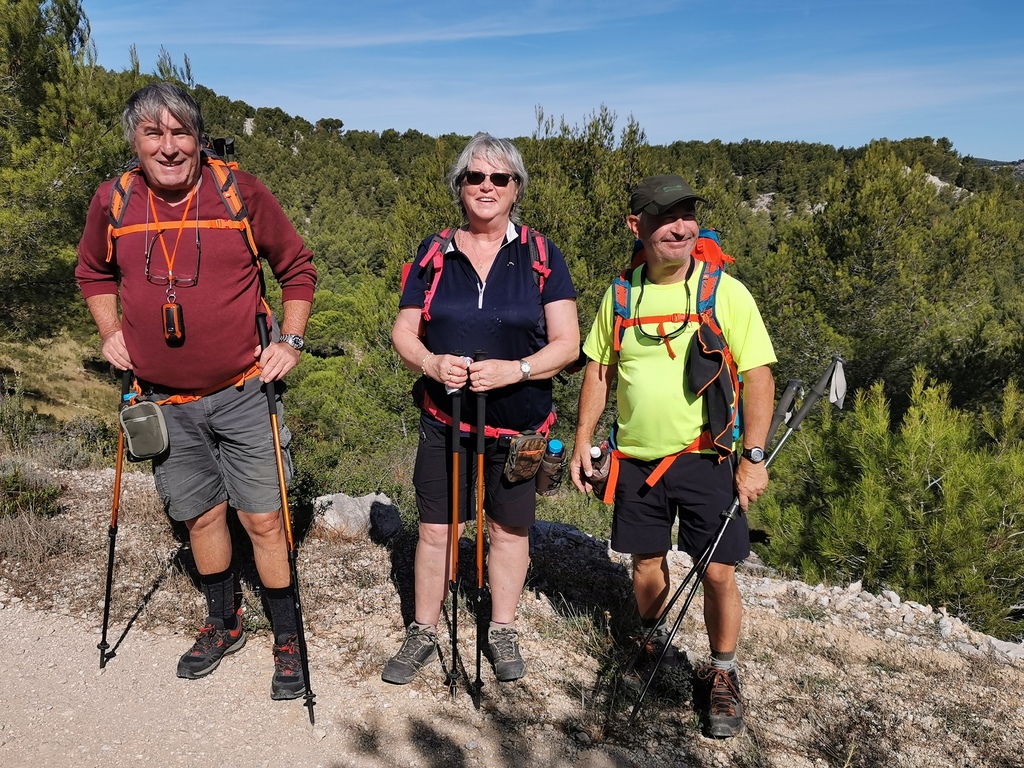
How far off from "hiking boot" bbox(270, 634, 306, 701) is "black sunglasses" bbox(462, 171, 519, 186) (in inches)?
72.4

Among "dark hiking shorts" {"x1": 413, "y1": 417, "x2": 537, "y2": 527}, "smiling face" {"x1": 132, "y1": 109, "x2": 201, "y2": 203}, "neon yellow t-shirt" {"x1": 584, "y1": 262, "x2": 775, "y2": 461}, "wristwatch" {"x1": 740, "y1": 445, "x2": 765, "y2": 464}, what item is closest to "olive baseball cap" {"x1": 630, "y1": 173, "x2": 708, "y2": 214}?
"neon yellow t-shirt" {"x1": 584, "y1": 262, "x2": 775, "y2": 461}

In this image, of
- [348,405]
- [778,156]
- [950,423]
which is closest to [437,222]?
[348,405]

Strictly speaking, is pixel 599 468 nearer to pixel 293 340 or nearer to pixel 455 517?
pixel 455 517

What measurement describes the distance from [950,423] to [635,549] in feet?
12.2

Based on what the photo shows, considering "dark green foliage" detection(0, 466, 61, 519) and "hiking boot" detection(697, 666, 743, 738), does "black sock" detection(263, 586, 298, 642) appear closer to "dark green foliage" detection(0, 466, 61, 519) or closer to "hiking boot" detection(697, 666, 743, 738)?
"hiking boot" detection(697, 666, 743, 738)

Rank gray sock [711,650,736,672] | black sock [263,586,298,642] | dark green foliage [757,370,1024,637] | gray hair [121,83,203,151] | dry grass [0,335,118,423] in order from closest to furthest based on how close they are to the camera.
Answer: gray hair [121,83,203,151], gray sock [711,650,736,672], black sock [263,586,298,642], dark green foliage [757,370,1024,637], dry grass [0,335,118,423]

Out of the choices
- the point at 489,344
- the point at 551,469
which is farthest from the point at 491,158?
the point at 551,469

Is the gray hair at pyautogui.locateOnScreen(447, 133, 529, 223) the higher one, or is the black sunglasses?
the gray hair at pyautogui.locateOnScreen(447, 133, 529, 223)

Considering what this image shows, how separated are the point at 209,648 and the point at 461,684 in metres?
1.01

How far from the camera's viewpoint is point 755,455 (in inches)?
89.4

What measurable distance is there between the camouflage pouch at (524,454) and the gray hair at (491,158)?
2.86 ft

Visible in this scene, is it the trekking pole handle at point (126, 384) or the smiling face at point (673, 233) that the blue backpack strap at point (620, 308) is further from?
the trekking pole handle at point (126, 384)

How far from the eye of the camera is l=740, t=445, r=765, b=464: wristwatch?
227 cm

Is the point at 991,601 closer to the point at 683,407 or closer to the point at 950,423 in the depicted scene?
the point at 950,423
